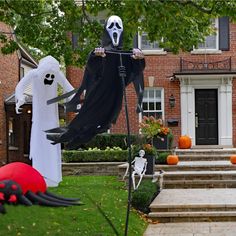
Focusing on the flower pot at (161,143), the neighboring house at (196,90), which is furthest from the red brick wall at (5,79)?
the flower pot at (161,143)

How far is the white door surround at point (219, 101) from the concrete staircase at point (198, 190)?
9.67 feet

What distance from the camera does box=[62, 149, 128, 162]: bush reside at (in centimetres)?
1752

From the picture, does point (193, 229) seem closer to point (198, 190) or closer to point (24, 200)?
point (198, 190)

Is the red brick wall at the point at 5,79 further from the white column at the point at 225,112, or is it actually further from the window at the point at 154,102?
the white column at the point at 225,112

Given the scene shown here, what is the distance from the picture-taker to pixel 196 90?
22.0 metres

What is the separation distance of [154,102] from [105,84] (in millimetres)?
15295

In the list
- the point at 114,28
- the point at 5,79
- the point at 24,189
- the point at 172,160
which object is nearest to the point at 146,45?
the point at 5,79

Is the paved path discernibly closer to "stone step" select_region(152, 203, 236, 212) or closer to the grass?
the grass

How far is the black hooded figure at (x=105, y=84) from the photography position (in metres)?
6.51

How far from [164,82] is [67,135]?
49.6 ft

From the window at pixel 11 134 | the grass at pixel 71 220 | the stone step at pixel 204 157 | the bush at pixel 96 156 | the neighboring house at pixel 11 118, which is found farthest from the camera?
the window at pixel 11 134

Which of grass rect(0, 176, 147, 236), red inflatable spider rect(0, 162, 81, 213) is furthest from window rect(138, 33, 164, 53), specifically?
red inflatable spider rect(0, 162, 81, 213)

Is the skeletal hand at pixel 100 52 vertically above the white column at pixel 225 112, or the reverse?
the skeletal hand at pixel 100 52

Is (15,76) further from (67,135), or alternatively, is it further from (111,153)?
(67,135)
